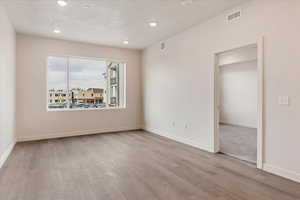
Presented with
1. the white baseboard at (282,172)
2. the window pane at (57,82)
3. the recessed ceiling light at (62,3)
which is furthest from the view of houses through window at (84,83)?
the white baseboard at (282,172)

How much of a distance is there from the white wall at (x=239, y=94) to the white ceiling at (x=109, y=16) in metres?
4.00

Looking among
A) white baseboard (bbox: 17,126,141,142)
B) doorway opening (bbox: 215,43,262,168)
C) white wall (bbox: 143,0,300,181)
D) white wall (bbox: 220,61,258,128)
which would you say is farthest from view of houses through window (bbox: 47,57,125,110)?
white wall (bbox: 220,61,258,128)

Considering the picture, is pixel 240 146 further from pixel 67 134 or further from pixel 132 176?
pixel 67 134

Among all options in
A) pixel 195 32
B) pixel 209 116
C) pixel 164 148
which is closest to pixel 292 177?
pixel 209 116

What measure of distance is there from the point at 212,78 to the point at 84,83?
4.03m

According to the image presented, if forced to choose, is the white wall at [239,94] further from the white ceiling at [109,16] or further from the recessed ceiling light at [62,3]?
the recessed ceiling light at [62,3]

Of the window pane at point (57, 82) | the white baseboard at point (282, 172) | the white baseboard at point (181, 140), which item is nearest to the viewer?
the white baseboard at point (282, 172)

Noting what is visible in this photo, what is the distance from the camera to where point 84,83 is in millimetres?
6121

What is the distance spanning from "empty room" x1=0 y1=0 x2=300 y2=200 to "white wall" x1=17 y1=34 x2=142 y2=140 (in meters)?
0.03

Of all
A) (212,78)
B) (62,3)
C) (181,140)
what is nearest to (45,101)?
(62,3)

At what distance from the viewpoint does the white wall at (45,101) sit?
509 cm

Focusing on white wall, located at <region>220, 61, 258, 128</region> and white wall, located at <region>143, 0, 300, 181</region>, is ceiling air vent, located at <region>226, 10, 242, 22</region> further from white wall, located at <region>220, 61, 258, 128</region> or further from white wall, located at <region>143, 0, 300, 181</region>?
white wall, located at <region>220, 61, 258, 128</region>

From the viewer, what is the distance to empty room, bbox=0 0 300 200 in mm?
Result: 2701

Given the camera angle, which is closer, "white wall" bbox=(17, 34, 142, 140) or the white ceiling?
the white ceiling
